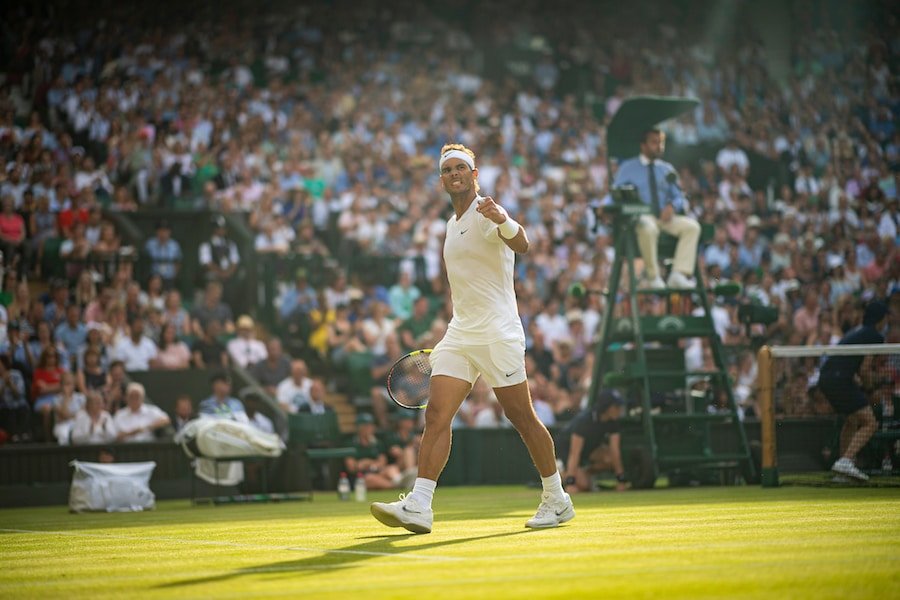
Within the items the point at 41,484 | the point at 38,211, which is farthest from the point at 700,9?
the point at 41,484

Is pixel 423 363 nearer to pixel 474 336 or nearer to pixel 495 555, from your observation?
pixel 474 336

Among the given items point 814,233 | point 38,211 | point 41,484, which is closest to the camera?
point 41,484

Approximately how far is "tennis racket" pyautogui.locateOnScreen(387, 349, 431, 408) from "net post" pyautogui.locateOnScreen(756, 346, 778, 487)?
229 inches

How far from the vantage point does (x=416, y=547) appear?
7.95m

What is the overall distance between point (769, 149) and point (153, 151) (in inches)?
533

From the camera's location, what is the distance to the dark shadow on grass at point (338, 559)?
264 inches

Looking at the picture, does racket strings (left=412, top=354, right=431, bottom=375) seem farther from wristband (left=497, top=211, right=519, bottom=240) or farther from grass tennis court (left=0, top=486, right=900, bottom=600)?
wristband (left=497, top=211, right=519, bottom=240)

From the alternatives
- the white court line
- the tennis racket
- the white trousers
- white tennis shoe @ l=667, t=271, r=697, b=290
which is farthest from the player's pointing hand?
white tennis shoe @ l=667, t=271, r=697, b=290

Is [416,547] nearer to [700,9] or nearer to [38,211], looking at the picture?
[38,211]

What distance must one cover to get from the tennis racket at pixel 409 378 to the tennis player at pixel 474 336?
2.35 feet

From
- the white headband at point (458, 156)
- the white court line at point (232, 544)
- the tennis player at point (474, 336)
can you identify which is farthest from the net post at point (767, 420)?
the white court line at point (232, 544)

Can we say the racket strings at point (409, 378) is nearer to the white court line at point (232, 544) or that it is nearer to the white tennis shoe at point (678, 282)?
the white court line at point (232, 544)

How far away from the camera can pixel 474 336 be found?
9117 millimetres

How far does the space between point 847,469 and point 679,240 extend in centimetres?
343
